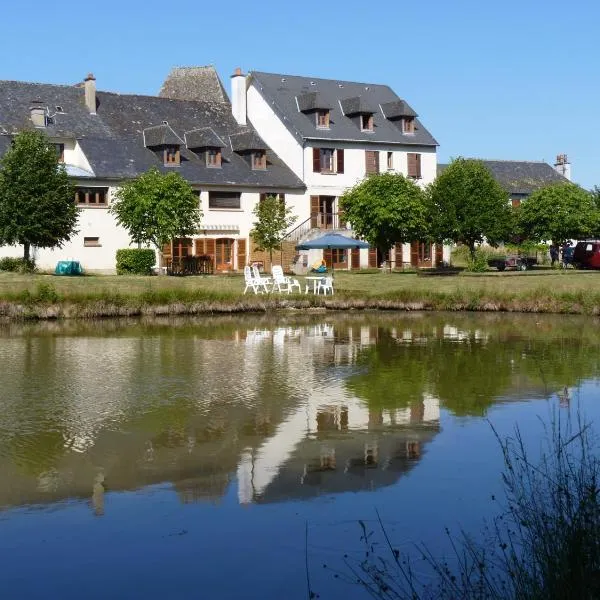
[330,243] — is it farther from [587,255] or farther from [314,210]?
[587,255]

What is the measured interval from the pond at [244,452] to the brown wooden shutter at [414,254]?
3694 centimetres

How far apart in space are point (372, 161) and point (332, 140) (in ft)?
10.0

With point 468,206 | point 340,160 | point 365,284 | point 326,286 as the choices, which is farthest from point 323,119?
point 326,286

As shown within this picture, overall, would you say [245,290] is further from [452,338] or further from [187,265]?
[187,265]

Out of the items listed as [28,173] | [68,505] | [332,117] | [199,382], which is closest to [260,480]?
[68,505]

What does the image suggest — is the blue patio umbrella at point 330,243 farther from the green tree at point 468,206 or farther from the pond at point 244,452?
the pond at point 244,452

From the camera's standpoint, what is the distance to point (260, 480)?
1036 centimetres

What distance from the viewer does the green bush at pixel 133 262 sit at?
48.5 meters

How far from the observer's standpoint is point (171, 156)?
52969 mm

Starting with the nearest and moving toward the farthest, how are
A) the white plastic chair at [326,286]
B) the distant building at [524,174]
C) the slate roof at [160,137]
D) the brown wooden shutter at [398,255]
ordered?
the white plastic chair at [326,286]
the slate roof at [160,137]
the brown wooden shutter at [398,255]
the distant building at [524,174]

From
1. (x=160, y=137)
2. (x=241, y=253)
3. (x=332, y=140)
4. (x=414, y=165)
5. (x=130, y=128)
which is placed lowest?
(x=241, y=253)

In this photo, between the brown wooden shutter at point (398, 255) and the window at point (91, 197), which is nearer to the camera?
the window at point (91, 197)

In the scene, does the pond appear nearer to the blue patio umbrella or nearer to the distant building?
the blue patio umbrella

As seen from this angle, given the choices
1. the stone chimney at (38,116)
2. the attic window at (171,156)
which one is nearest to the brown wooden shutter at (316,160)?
the attic window at (171,156)
